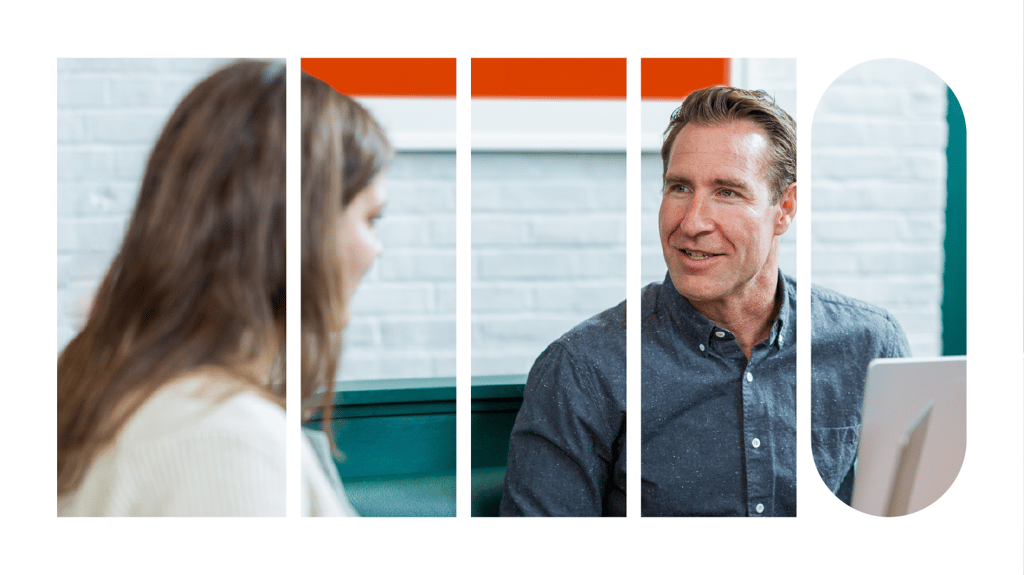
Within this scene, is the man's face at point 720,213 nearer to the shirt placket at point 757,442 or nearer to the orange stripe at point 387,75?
the shirt placket at point 757,442

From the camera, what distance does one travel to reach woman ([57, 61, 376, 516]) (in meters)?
1.46

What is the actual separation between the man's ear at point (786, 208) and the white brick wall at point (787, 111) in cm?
2

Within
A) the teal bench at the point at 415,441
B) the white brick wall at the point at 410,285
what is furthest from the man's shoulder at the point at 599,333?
the white brick wall at the point at 410,285

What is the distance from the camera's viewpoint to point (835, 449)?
162cm

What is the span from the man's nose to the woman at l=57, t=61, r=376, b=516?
705 mm

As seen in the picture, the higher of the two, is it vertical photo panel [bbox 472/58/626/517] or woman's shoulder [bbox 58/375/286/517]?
vertical photo panel [bbox 472/58/626/517]

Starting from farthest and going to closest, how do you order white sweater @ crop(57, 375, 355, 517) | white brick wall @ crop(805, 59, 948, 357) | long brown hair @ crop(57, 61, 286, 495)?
white brick wall @ crop(805, 59, 948, 357) < long brown hair @ crop(57, 61, 286, 495) < white sweater @ crop(57, 375, 355, 517)

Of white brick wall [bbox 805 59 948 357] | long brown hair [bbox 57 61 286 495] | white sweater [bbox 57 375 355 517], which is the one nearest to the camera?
white sweater [bbox 57 375 355 517]

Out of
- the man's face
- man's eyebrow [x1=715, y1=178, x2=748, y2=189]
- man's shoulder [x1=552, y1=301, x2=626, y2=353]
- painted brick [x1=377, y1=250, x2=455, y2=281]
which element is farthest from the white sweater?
man's eyebrow [x1=715, y1=178, x2=748, y2=189]

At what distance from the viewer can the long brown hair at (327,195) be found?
5.23ft

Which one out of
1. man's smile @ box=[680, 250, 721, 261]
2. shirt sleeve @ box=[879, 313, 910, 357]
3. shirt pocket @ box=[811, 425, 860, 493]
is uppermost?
man's smile @ box=[680, 250, 721, 261]

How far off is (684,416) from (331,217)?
0.80 meters

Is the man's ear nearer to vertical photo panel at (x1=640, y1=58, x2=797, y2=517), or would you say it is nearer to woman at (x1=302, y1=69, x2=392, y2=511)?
vertical photo panel at (x1=640, y1=58, x2=797, y2=517)
